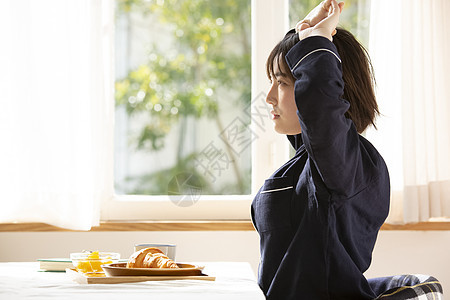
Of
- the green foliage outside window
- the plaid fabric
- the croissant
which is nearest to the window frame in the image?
the green foliage outside window

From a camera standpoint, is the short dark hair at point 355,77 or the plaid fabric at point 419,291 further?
the short dark hair at point 355,77

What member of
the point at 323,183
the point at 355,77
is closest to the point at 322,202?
the point at 323,183

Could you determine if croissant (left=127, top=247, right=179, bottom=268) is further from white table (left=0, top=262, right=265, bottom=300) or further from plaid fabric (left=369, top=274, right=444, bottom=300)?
plaid fabric (left=369, top=274, right=444, bottom=300)

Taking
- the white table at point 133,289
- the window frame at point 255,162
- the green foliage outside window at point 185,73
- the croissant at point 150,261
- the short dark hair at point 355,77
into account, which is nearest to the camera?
the white table at point 133,289

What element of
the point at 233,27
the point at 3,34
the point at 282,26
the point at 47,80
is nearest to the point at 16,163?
the point at 47,80

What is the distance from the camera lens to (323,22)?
1.17 metres

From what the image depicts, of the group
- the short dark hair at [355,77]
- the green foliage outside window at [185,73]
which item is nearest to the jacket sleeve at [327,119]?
the short dark hair at [355,77]

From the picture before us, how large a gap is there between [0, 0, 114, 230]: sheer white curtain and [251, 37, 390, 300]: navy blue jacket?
3.47 feet

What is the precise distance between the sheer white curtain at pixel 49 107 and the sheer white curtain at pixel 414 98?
1.04 meters

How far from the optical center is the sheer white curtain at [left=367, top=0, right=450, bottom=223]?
214 centimetres

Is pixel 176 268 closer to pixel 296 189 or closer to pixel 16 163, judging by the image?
pixel 296 189

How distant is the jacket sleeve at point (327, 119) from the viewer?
1057 millimetres

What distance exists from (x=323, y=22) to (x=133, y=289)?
0.62 metres

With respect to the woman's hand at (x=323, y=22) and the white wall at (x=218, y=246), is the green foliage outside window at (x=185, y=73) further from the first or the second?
the woman's hand at (x=323, y=22)
